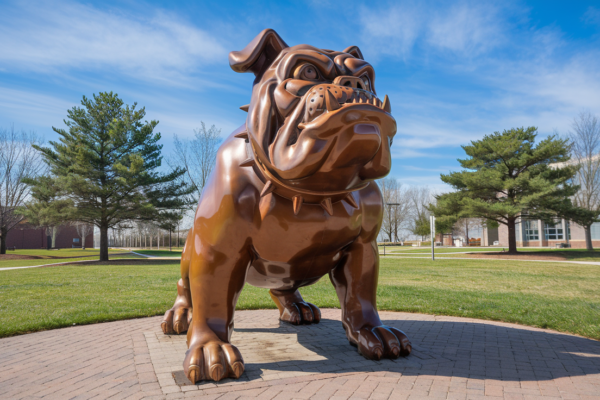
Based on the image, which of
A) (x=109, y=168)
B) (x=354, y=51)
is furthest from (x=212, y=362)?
(x=109, y=168)

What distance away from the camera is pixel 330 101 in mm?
2125

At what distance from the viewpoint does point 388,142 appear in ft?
7.59

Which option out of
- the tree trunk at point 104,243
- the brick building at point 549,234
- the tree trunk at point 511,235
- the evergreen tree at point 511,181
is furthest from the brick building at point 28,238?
the brick building at point 549,234

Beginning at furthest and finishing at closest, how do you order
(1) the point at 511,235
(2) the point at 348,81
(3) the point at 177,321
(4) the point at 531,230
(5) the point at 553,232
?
(4) the point at 531,230 → (5) the point at 553,232 → (1) the point at 511,235 → (3) the point at 177,321 → (2) the point at 348,81

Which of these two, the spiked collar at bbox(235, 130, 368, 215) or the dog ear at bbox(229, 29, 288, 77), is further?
the dog ear at bbox(229, 29, 288, 77)

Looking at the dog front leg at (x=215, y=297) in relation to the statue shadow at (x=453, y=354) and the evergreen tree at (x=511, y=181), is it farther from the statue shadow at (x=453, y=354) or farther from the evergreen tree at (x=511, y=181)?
the evergreen tree at (x=511, y=181)

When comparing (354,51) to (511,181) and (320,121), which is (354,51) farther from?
(511,181)

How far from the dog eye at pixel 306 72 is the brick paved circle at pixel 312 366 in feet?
6.64

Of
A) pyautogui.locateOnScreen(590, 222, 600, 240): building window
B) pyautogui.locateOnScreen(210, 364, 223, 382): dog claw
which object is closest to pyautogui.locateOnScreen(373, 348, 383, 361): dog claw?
pyautogui.locateOnScreen(210, 364, 223, 382): dog claw

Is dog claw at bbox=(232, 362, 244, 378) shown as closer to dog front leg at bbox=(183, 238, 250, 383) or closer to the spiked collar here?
dog front leg at bbox=(183, 238, 250, 383)

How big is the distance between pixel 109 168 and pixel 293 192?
24697 millimetres

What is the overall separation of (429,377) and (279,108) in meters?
2.19

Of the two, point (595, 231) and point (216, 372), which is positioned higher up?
point (595, 231)

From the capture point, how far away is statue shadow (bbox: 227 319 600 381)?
10.0 feet
